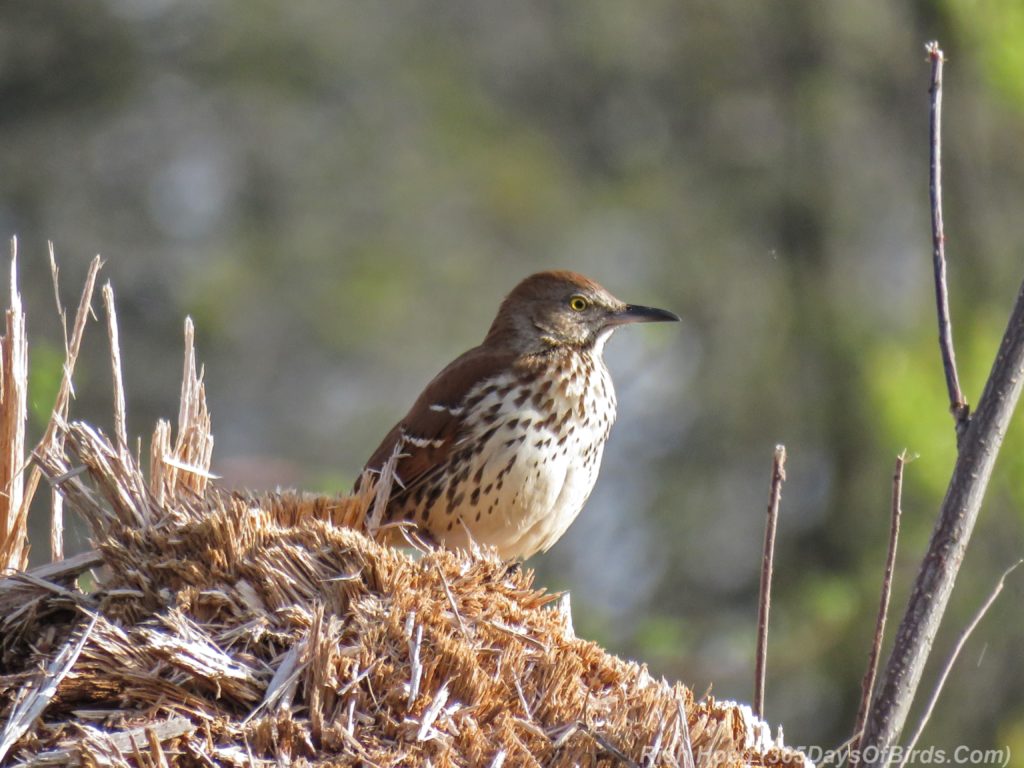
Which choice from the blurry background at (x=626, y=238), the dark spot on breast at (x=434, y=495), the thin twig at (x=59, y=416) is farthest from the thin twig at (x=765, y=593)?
the blurry background at (x=626, y=238)

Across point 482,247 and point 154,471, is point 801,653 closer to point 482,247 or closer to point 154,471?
point 482,247

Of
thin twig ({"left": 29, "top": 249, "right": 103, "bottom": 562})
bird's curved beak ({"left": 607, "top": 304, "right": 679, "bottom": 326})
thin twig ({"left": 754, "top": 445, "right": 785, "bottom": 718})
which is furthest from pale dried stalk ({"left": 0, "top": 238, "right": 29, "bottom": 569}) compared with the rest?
bird's curved beak ({"left": 607, "top": 304, "right": 679, "bottom": 326})

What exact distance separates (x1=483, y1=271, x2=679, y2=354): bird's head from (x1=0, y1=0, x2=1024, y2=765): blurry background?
4.41m

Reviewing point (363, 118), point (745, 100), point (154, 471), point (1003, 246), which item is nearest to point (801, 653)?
point (1003, 246)

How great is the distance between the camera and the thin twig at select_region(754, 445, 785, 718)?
108 inches

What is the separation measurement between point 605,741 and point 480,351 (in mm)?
2797

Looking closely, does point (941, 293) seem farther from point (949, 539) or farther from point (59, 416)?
point (59, 416)

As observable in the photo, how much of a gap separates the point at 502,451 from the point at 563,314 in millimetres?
878

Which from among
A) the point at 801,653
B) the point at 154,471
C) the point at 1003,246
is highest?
the point at 1003,246

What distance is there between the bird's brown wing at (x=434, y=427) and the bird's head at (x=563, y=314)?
336 mm

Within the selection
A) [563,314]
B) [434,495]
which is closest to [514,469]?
[434,495]

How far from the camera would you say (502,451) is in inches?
183

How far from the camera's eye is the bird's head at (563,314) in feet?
17.3

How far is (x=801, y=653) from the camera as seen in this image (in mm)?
10859
